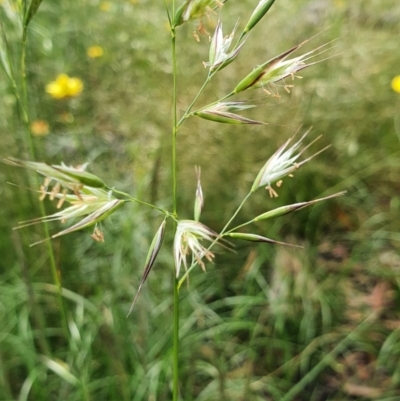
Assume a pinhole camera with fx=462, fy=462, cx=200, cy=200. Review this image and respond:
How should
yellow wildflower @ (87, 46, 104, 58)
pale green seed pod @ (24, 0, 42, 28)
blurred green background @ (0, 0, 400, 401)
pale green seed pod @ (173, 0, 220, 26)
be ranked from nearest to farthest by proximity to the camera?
pale green seed pod @ (173, 0, 220, 26)
pale green seed pod @ (24, 0, 42, 28)
blurred green background @ (0, 0, 400, 401)
yellow wildflower @ (87, 46, 104, 58)

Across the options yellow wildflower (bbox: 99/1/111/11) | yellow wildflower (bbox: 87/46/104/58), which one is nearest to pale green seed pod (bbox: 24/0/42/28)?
yellow wildflower (bbox: 87/46/104/58)

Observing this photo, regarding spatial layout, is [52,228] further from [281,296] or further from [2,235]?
[281,296]

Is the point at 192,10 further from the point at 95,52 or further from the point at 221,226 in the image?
the point at 95,52

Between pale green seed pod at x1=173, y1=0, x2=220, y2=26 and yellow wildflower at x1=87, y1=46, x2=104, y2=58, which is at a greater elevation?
yellow wildflower at x1=87, y1=46, x2=104, y2=58

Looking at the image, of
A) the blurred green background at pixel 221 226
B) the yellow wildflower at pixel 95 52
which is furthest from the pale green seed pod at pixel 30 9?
the yellow wildflower at pixel 95 52

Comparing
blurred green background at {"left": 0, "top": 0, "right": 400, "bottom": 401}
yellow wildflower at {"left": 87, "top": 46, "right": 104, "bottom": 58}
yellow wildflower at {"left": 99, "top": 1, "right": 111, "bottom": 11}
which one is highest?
yellow wildflower at {"left": 99, "top": 1, "right": 111, "bottom": 11}

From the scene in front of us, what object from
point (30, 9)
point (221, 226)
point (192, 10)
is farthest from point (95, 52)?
point (192, 10)

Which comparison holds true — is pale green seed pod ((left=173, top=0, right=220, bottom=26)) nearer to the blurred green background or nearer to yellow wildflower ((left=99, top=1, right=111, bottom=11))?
the blurred green background

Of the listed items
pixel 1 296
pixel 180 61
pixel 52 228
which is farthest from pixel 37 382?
pixel 180 61
